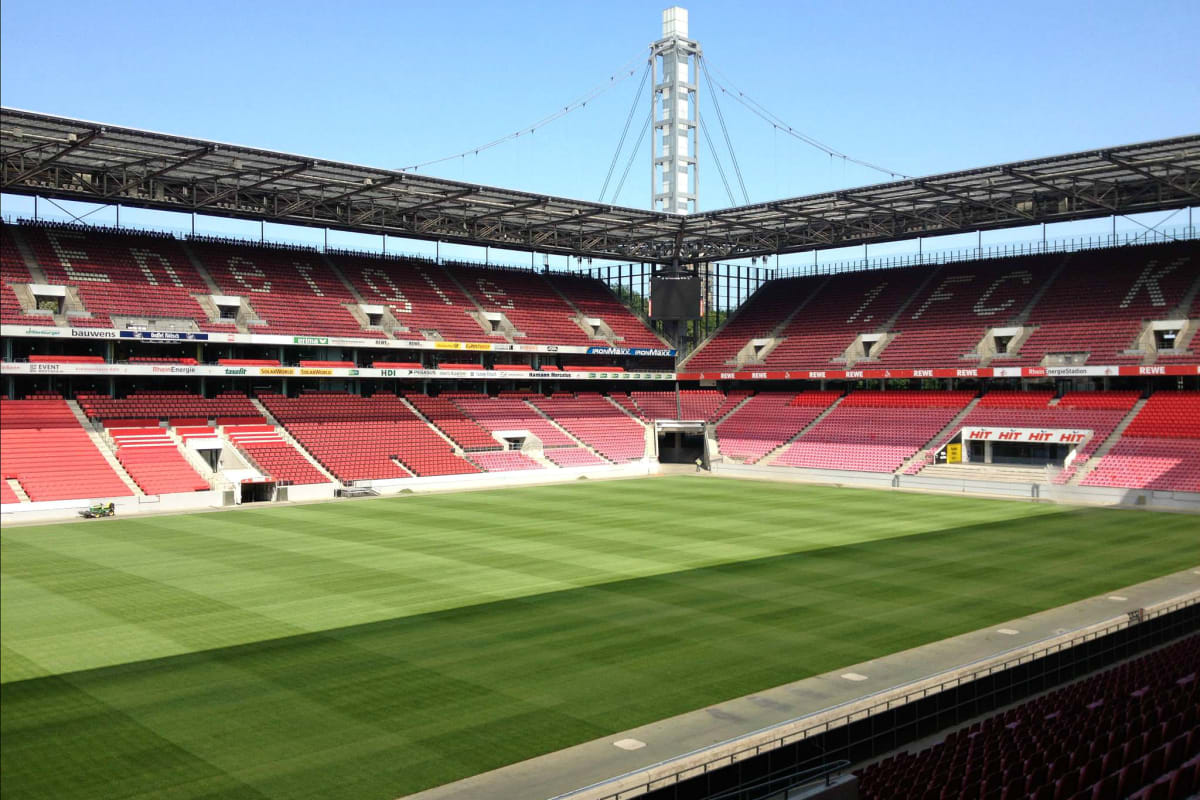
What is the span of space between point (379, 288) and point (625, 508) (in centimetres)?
2785

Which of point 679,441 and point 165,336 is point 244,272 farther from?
point 679,441

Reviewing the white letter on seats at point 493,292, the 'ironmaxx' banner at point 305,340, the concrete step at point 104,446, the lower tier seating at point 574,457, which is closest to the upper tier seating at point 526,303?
the white letter on seats at point 493,292

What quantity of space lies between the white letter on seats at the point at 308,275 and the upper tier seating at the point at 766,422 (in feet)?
Result: 89.8

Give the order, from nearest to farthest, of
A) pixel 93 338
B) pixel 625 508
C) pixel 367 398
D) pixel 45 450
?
pixel 45 450 → pixel 625 508 → pixel 93 338 → pixel 367 398

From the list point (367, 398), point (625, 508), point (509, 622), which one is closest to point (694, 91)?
point (367, 398)

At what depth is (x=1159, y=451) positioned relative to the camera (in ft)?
156

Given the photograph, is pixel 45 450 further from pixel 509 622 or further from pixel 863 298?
pixel 863 298

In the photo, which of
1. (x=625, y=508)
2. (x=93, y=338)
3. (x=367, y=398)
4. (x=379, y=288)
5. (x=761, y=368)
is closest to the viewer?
(x=625, y=508)

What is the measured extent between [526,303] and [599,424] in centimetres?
1101

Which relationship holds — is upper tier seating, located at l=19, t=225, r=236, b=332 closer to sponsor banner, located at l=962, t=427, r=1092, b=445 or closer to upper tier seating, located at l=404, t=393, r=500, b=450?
upper tier seating, located at l=404, t=393, r=500, b=450

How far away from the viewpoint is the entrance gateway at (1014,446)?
5200 centimetres

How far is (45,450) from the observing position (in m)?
39.7

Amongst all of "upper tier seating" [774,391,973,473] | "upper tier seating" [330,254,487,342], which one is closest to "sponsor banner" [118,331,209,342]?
"upper tier seating" [330,254,487,342]

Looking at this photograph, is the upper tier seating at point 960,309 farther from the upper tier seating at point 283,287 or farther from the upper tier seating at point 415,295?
the upper tier seating at point 283,287
